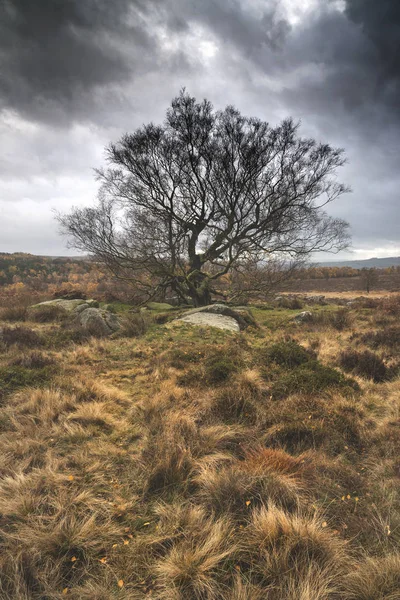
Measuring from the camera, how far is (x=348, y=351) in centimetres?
655

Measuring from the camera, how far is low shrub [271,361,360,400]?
464 cm

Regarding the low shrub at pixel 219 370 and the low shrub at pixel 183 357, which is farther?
the low shrub at pixel 183 357

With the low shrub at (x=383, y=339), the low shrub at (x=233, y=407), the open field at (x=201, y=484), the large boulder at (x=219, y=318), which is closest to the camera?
the open field at (x=201, y=484)

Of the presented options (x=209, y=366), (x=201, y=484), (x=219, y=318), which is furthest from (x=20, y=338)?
(x=201, y=484)

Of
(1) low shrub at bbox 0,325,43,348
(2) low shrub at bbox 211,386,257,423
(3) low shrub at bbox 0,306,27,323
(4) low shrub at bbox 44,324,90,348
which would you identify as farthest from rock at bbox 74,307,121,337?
(2) low shrub at bbox 211,386,257,423

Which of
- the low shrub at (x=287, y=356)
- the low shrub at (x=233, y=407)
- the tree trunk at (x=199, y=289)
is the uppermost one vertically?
the tree trunk at (x=199, y=289)

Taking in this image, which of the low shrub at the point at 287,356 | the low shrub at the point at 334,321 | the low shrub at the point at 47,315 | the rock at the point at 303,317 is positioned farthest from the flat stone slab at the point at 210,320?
the low shrub at the point at 47,315

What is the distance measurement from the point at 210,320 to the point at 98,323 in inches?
166

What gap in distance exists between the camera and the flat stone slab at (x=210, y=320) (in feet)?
32.8

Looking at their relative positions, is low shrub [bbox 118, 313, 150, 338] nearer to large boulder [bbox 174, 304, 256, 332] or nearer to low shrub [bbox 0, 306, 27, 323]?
large boulder [bbox 174, 304, 256, 332]

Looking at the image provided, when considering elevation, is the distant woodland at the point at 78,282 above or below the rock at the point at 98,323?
above

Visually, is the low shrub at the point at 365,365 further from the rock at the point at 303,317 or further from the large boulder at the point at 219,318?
the rock at the point at 303,317

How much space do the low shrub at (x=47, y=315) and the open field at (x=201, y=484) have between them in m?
6.19

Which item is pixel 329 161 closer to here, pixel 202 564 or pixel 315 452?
pixel 315 452
